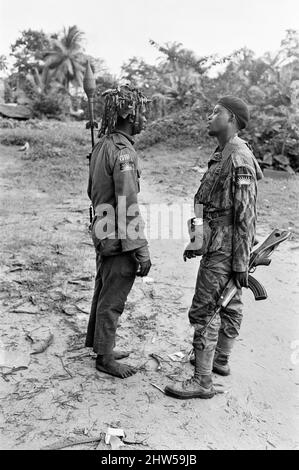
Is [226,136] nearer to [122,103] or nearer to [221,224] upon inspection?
[221,224]

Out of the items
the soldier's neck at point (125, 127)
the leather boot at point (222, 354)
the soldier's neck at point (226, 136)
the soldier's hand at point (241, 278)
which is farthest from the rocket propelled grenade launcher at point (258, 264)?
the soldier's neck at point (125, 127)

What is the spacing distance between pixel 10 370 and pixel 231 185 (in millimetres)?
2041

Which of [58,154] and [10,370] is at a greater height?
[58,154]

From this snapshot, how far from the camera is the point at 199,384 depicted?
3232mm

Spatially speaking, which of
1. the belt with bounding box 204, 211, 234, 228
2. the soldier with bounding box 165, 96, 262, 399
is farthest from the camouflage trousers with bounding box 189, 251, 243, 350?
the belt with bounding box 204, 211, 234, 228

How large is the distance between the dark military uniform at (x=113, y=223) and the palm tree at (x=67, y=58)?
33107mm

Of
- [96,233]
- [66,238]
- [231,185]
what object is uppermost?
[231,185]

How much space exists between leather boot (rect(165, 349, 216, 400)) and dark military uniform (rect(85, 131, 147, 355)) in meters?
0.56

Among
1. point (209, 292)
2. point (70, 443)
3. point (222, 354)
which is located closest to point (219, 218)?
point (209, 292)

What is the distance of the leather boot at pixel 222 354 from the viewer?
11.5 feet

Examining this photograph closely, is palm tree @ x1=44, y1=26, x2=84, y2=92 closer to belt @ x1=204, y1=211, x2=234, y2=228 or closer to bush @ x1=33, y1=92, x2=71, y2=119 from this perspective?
bush @ x1=33, y1=92, x2=71, y2=119

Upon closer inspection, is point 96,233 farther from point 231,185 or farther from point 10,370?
point 10,370
